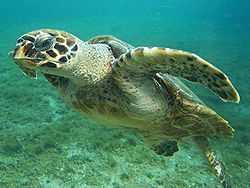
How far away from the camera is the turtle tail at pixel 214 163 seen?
3811 millimetres

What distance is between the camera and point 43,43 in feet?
8.84

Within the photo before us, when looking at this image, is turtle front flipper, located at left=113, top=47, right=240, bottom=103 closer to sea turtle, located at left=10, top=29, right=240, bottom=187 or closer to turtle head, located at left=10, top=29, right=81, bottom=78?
sea turtle, located at left=10, top=29, right=240, bottom=187

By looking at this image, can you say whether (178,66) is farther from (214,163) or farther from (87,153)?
(87,153)

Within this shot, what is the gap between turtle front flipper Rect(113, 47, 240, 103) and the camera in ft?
8.09

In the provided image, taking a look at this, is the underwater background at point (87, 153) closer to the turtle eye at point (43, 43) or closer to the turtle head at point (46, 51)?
the turtle head at point (46, 51)

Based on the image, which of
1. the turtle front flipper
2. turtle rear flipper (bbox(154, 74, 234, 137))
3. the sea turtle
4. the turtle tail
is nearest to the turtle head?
Answer: the sea turtle

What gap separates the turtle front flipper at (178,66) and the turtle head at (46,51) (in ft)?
1.28

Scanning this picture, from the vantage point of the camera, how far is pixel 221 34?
21.6m

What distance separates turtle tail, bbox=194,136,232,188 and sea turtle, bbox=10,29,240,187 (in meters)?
0.20

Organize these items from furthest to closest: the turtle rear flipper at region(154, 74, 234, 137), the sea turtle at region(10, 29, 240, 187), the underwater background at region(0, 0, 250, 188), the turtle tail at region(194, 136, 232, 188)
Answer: the underwater background at region(0, 0, 250, 188), the turtle tail at region(194, 136, 232, 188), the turtle rear flipper at region(154, 74, 234, 137), the sea turtle at region(10, 29, 240, 187)

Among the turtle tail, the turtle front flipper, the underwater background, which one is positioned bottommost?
the underwater background

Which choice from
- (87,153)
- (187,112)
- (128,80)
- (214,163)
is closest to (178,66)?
(128,80)

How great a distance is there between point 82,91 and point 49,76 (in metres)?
0.44

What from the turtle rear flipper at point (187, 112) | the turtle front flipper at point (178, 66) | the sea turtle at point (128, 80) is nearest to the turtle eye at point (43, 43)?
the sea turtle at point (128, 80)
